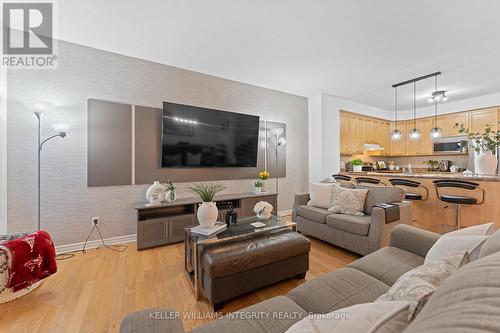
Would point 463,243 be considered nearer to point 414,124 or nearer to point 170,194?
point 170,194

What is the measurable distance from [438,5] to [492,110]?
4792 mm

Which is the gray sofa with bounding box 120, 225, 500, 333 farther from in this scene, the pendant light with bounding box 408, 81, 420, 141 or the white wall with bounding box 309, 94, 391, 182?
the pendant light with bounding box 408, 81, 420, 141

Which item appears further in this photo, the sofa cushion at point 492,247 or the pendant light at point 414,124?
the pendant light at point 414,124

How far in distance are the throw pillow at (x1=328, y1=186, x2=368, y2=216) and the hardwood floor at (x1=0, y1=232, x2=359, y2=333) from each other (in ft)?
1.87

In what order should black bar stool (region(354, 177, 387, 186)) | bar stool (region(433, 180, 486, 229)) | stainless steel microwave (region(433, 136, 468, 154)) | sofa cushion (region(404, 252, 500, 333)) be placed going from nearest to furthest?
sofa cushion (region(404, 252, 500, 333)) → bar stool (region(433, 180, 486, 229)) → black bar stool (region(354, 177, 387, 186)) → stainless steel microwave (region(433, 136, 468, 154))

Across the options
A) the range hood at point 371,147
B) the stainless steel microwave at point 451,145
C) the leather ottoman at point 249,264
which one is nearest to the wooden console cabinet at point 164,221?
the leather ottoman at point 249,264

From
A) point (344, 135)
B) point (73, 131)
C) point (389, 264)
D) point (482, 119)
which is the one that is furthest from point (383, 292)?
point (482, 119)

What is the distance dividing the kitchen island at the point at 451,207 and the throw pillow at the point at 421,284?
3.40 metres

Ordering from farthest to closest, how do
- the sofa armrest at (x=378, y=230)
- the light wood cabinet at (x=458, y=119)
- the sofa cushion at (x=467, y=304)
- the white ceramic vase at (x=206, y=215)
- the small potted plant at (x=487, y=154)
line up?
the light wood cabinet at (x=458, y=119) → the small potted plant at (x=487, y=154) → the sofa armrest at (x=378, y=230) → the white ceramic vase at (x=206, y=215) → the sofa cushion at (x=467, y=304)

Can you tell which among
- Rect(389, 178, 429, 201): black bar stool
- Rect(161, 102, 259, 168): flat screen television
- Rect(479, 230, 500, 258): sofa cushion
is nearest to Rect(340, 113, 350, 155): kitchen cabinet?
Rect(389, 178, 429, 201): black bar stool

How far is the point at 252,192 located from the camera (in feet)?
13.9

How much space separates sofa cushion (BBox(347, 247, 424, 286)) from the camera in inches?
53.9

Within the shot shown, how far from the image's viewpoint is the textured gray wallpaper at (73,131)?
2566 millimetres

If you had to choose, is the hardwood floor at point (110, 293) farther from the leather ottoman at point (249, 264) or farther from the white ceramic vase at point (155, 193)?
the white ceramic vase at point (155, 193)
